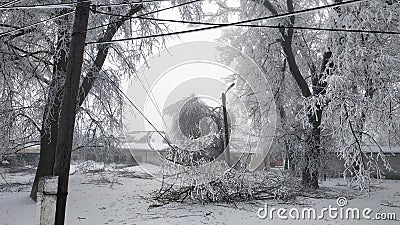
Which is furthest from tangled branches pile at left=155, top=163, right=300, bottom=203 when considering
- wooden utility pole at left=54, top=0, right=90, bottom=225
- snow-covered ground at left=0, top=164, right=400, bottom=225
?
wooden utility pole at left=54, top=0, right=90, bottom=225

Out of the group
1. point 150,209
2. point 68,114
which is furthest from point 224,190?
point 68,114

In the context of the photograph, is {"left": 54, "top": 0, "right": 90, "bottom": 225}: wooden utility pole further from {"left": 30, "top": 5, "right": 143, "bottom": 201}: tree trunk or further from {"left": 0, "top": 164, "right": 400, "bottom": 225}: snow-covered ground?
{"left": 30, "top": 5, "right": 143, "bottom": 201}: tree trunk

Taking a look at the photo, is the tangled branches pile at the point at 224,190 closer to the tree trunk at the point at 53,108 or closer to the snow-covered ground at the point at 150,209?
the snow-covered ground at the point at 150,209

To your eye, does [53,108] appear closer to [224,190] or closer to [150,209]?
[150,209]

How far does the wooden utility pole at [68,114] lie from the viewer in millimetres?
3625

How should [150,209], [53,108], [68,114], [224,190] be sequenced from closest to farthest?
[68,114]
[150,209]
[53,108]
[224,190]

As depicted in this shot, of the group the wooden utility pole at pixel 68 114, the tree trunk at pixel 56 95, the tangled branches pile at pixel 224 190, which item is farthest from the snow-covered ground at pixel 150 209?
the wooden utility pole at pixel 68 114

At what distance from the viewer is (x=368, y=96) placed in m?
9.30

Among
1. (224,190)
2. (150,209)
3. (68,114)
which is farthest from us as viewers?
(224,190)

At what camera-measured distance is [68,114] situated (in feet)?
12.4

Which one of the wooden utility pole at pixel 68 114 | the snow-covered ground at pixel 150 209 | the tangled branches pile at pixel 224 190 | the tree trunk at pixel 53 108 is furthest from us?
the tangled branches pile at pixel 224 190

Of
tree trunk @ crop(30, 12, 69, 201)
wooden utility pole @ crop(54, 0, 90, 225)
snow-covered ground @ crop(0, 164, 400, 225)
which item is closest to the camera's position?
wooden utility pole @ crop(54, 0, 90, 225)

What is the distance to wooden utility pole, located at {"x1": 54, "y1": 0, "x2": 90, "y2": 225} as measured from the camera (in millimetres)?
3625

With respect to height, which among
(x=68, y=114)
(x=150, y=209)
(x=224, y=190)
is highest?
(x=68, y=114)
